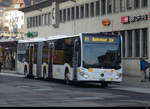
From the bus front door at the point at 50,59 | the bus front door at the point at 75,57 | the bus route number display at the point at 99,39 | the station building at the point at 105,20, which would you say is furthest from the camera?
the station building at the point at 105,20

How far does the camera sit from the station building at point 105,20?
1806 inches

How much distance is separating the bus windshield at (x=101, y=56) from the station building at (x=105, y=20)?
15791 mm

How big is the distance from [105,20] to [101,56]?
24.7 metres

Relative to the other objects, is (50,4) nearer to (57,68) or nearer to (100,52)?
(57,68)

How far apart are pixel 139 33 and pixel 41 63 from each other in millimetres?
12488

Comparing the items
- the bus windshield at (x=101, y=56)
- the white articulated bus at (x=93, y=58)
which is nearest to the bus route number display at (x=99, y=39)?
the white articulated bus at (x=93, y=58)

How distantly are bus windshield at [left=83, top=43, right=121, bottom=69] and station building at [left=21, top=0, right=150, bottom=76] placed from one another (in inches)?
622

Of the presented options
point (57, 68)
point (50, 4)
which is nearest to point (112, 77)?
point (57, 68)

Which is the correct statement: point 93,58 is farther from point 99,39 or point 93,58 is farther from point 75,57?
point 75,57

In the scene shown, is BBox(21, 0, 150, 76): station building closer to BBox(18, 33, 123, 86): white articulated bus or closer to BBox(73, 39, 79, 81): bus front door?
BBox(18, 33, 123, 86): white articulated bus

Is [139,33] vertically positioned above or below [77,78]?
above

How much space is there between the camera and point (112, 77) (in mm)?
29141

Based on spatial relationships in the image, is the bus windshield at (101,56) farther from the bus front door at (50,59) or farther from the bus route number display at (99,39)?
the bus front door at (50,59)

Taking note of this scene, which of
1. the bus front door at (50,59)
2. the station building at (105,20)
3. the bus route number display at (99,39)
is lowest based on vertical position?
the bus front door at (50,59)
